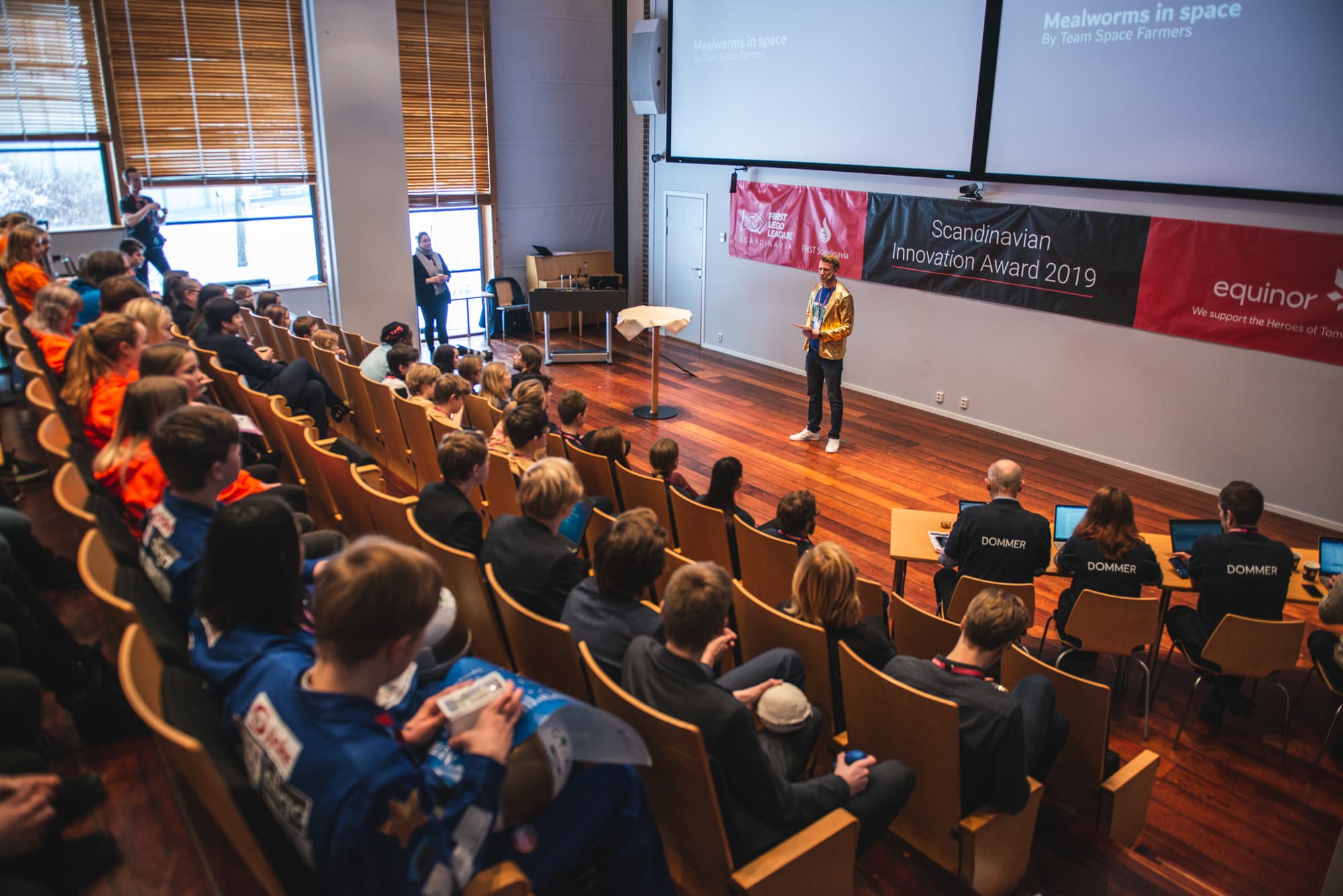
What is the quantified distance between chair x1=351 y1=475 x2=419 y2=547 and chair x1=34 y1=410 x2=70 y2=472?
959 mm

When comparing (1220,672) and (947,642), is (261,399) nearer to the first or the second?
(947,642)

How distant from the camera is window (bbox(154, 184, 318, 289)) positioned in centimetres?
903

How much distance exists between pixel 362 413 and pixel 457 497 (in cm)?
290

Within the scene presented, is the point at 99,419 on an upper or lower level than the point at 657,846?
upper

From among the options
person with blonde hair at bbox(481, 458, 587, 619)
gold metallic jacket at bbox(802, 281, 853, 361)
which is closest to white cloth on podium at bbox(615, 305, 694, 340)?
gold metallic jacket at bbox(802, 281, 853, 361)

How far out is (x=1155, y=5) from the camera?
6.51 m

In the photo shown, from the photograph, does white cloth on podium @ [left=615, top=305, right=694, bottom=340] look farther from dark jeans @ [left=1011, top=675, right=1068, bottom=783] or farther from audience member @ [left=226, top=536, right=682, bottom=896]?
audience member @ [left=226, top=536, right=682, bottom=896]

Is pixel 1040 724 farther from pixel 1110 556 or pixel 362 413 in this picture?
pixel 362 413

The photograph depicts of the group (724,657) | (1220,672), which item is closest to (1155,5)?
(1220,672)

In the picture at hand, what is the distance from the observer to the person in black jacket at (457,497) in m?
3.22

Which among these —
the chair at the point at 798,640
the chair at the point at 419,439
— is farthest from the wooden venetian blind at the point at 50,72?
the chair at the point at 798,640

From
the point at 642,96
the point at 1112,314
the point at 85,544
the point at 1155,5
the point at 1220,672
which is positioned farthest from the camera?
the point at 642,96

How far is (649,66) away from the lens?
10656 millimetres

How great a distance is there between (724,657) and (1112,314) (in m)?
5.49
